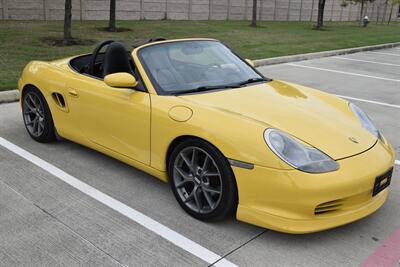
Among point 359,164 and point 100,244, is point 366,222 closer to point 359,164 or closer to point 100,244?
point 359,164

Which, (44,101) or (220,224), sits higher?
(44,101)

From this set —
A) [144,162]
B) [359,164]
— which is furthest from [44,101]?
[359,164]

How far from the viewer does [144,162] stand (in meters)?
3.79

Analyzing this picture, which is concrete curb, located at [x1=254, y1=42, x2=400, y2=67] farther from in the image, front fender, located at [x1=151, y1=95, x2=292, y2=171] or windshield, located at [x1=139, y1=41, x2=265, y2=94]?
front fender, located at [x1=151, y1=95, x2=292, y2=171]

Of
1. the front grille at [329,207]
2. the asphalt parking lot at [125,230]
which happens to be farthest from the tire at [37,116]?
the front grille at [329,207]

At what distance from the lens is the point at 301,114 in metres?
3.50

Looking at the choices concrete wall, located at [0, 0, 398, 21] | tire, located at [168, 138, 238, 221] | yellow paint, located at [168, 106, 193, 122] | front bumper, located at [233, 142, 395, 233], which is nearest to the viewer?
front bumper, located at [233, 142, 395, 233]

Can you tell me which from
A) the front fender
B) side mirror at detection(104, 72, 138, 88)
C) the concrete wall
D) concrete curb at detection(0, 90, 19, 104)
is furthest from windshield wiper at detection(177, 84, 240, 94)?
the concrete wall

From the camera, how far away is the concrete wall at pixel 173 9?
1608cm

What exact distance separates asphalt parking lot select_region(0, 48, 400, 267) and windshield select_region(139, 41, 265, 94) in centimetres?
95

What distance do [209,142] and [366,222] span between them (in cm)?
139

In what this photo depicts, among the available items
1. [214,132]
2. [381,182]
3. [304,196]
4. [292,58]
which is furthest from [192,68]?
[292,58]

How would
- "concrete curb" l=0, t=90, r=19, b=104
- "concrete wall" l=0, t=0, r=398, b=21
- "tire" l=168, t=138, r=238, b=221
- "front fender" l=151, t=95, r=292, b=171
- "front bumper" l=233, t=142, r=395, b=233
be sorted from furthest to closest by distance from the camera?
1. "concrete wall" l=0, t=0, r=398, b=21
2. "concrete curb" l=0, t=90, r=19, b=104
3. "tire" l=168, t=138, r=238, b=221
4. "front fender" l=151, t=95, r=292, b=171
5. "front bumper" l=233, t=142, r=395, b=233

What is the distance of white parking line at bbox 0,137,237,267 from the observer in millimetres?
2988
